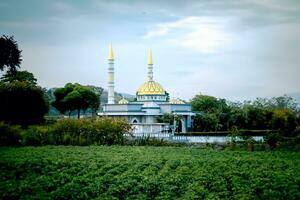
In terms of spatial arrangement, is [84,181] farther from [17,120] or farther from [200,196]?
[17,120]

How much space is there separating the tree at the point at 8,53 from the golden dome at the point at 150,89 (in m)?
31.0

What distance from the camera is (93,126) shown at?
3412cm

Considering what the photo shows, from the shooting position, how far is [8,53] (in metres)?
31.7

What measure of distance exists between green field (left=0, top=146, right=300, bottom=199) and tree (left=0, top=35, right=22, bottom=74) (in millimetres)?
12132

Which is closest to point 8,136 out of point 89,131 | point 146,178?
point 89,131

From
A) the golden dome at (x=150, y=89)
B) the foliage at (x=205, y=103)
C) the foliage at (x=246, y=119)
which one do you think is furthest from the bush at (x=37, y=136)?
the foliage at (x=205, y=103)

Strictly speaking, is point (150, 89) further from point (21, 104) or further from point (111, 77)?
point (21, 104)

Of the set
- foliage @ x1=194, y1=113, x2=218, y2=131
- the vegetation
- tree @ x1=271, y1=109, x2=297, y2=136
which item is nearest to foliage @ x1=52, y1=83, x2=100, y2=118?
the vegetation

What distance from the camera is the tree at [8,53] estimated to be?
31.4m

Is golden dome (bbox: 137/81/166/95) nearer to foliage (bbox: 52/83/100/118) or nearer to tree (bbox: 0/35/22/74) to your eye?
foliage (bbox: 52/83/100/118)

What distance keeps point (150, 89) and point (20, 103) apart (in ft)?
73.9

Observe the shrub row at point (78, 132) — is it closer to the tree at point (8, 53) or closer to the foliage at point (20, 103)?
the tree at point (8, 53)

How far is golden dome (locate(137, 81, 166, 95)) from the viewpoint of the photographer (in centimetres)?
6228

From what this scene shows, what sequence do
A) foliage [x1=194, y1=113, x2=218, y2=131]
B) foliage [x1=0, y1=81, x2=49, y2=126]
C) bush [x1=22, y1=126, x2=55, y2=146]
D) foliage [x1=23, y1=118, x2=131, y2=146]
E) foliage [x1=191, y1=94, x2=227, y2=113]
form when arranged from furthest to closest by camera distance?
foliage [x1=191, y1=94, x2=227, y2=113] → foliage [x1=194, y1=113, x2=218, y2=131] → foliage [x1=0, y1=81, x2=49, y2=126] → foliage [x1=23, y1=118, x2=131, y2=146] → bush [x1=22, y1=126, x2=55, y2=146]
